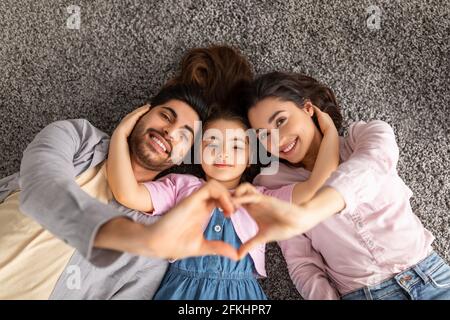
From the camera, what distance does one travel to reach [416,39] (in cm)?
138

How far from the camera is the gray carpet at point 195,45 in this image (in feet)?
4.49

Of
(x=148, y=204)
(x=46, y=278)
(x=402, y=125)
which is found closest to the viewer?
(x=46, y=278)

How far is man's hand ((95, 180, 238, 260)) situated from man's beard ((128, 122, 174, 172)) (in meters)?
0.40

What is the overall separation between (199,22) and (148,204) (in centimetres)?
60

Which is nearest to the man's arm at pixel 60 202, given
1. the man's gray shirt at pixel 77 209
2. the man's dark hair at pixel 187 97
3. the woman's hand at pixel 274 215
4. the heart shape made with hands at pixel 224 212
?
the man's gray shirt at pixel 77 209

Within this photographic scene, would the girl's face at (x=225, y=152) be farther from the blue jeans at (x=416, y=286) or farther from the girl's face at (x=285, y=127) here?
the blue jeans at (x=416, y=286)

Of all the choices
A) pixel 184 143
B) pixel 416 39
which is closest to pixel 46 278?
pixel 184 143

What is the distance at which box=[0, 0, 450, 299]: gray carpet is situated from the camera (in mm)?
1369

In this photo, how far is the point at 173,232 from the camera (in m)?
0.79

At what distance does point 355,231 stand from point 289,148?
0.27 meters

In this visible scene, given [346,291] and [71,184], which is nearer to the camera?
[71,184]

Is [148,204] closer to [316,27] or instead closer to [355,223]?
[355,223]

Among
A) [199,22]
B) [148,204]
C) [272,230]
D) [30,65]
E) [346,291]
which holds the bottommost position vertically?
[346,291]

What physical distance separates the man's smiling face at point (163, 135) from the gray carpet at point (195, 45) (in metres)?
0.19
